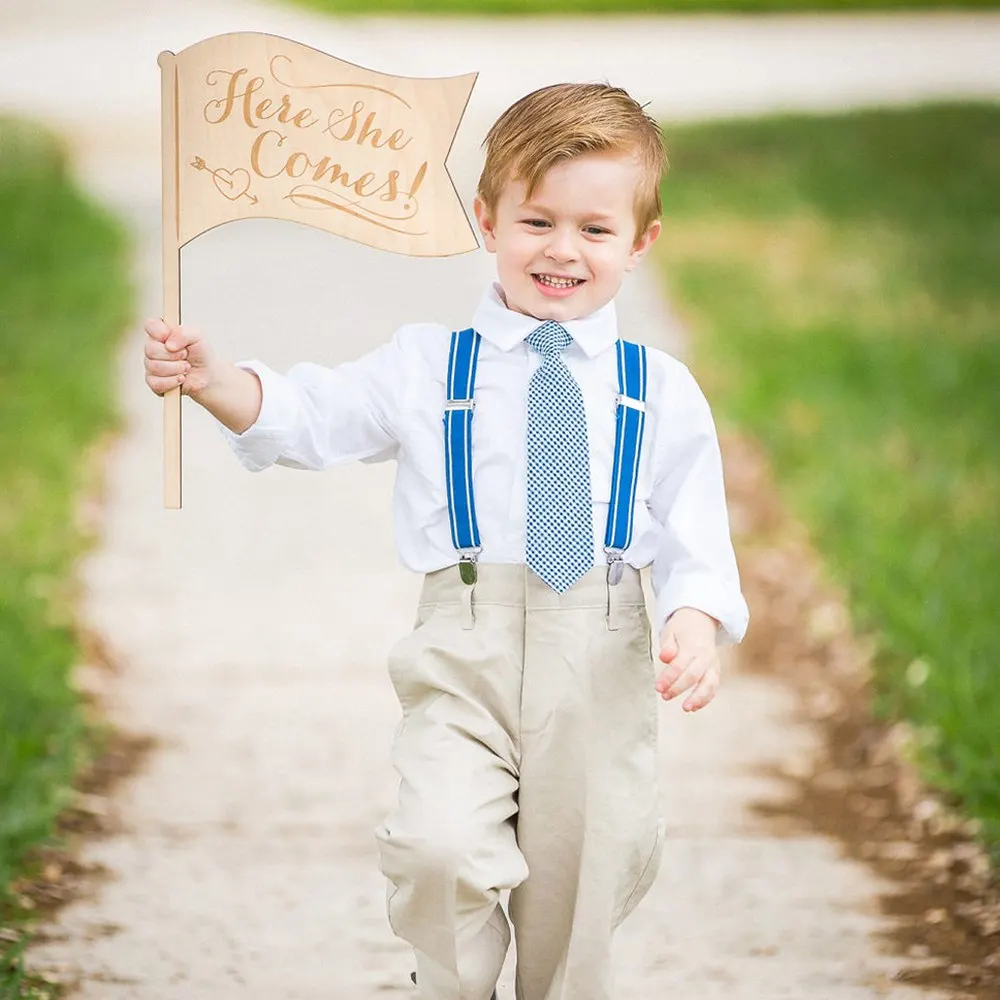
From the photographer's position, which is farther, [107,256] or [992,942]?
[107,256]

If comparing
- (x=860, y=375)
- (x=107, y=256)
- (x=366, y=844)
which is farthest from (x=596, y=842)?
(x=107, y=256)

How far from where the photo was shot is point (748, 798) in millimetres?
4988

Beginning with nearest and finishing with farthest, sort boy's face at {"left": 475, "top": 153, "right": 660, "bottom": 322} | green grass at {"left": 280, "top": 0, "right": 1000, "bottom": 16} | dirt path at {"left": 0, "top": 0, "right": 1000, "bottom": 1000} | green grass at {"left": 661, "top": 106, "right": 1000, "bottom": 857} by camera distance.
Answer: boy's face at {"left": 475, "top": 153, "right": 660, "bottom": 322}
dirt path at {"left": 0, "top": 0, "right": 1000, "bottom": 1000}
green grass at {"left": 661, "top": 106, "right": 1000, "bottom": 857}
green grass at {"left": 280, "top": 0, "right": 1000, "bottom": 16}

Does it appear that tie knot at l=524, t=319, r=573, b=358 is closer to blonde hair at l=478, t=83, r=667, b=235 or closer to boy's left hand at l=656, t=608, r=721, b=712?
blonde hair at l=478, t=83, r=667, b=235

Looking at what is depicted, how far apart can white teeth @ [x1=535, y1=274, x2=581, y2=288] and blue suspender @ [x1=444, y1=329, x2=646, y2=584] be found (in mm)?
128

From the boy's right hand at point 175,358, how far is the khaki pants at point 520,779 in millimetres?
473

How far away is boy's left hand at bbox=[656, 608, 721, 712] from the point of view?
2.90 metres

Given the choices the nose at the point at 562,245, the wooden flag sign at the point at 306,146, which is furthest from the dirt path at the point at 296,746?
the nose at the point at 562,245

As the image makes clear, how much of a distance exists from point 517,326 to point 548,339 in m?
0.05

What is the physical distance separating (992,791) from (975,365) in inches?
187

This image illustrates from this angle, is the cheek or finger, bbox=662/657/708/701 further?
the cheek

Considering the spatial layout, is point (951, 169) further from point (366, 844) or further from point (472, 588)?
point (472, 588)

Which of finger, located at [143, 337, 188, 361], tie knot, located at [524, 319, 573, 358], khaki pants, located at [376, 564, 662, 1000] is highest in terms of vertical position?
tie knot, located at [524, 319, 573, 358]

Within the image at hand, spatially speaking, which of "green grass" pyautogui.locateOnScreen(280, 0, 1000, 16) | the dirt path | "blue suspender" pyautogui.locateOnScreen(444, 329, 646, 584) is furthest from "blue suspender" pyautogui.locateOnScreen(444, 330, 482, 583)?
"green grass" pyautogui.locateOnScreen(280, 0, 1000, 16)
